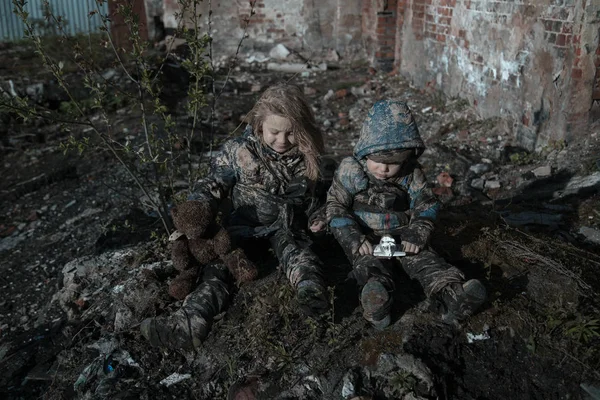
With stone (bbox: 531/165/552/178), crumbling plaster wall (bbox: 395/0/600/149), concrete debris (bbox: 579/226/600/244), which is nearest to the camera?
concrete debris (bbox: 579/226/600/244)

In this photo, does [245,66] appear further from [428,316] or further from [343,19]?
[428,316]

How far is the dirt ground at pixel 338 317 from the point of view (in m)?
2.32

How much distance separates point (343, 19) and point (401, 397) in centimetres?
952

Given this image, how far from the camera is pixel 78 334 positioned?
300cm

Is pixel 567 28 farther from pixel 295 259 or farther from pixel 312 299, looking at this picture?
pixel 312 299

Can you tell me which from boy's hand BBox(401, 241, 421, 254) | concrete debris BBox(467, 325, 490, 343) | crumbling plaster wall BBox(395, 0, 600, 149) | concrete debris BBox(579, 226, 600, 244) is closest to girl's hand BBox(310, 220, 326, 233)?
boy's hand BBox(401, 241, 421, 254)

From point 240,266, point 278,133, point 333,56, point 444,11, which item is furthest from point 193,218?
point 333,56

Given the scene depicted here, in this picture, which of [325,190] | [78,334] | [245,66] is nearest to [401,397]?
[325,190]

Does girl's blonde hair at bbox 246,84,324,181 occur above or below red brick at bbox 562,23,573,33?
below

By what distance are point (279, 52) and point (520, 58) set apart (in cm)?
629

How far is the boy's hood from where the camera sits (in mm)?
2676

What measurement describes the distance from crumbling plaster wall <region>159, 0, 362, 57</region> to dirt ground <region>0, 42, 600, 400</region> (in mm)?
6184

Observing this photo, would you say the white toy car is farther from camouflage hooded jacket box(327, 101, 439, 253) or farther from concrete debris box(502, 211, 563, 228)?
concrete debris box(502, 211, 563, 228)

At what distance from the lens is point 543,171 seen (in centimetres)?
497
